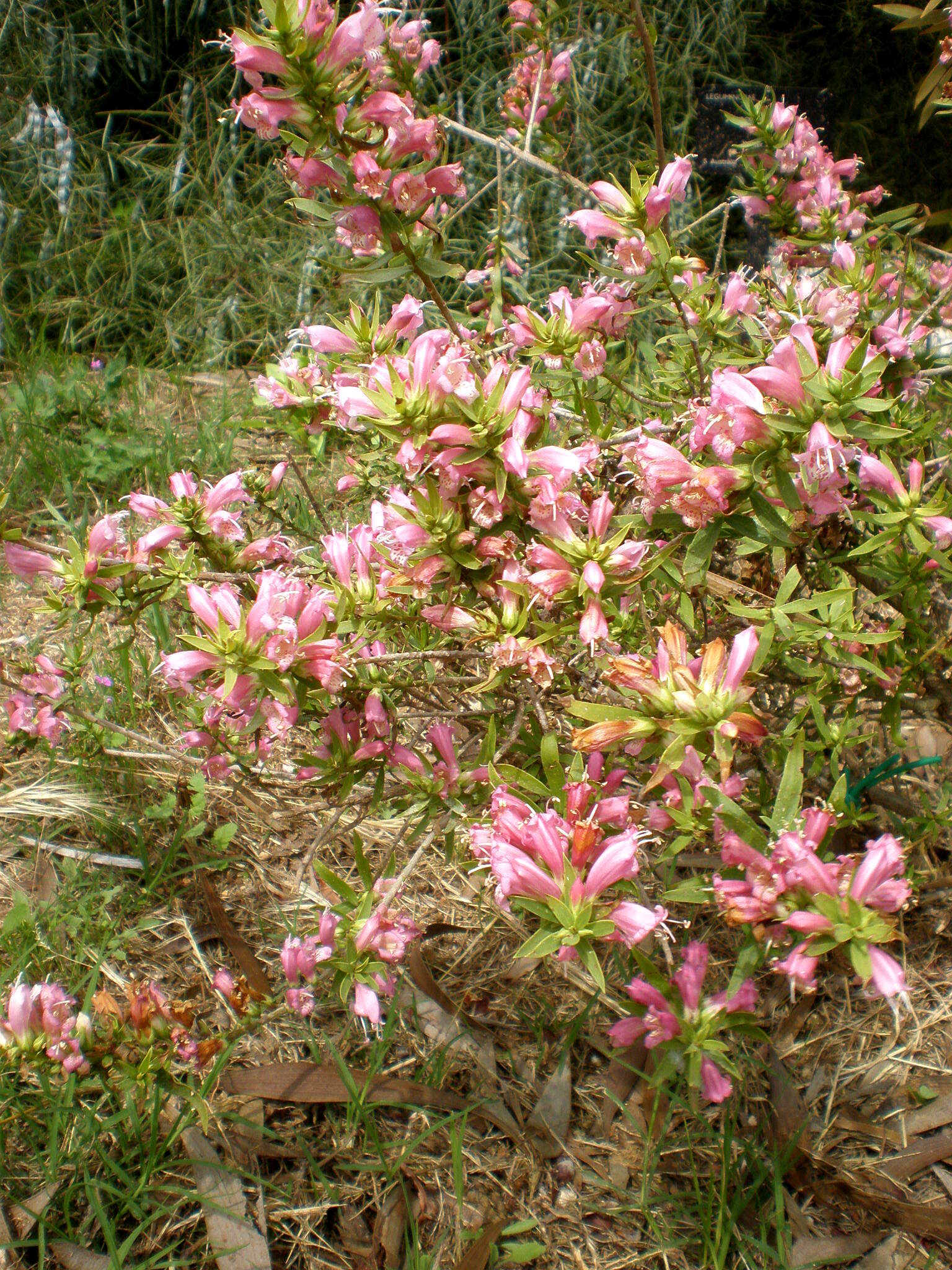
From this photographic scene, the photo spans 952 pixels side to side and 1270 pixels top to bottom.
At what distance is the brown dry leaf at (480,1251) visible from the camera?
1.33m

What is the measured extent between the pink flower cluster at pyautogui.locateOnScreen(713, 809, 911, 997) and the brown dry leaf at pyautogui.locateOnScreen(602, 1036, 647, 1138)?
63 centimetres

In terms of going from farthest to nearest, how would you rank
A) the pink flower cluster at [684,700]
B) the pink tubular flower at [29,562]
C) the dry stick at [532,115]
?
the dry stick at [532,115], the pink tubular flower at [29,562], the pink flower cluster at [684,700]

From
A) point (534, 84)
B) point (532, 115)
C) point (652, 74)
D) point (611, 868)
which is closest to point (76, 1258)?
point (611, 868)

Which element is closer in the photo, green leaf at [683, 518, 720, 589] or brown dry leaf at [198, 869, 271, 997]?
green leaf at [683, 518, 720, 589]

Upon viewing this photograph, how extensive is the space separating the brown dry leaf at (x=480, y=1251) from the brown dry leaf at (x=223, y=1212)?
0.29 meters

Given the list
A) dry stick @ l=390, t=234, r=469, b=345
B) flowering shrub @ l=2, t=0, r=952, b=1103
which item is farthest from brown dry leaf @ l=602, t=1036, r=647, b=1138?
dry stick @ l=390, t=234, r=469, b=345

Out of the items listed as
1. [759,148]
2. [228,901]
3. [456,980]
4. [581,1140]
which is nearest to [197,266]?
[759,148]

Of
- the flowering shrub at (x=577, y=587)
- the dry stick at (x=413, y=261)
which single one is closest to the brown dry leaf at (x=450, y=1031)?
the flowering shrub at (x=577, y=587)

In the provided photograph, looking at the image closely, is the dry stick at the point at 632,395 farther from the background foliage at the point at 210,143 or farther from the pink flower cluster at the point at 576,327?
the background foliage at the point at 210,143

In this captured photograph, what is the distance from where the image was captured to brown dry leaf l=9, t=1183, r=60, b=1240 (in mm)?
1373

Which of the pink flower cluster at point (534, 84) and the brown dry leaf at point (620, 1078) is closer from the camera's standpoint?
the brown dry leaf at point (620, 1078)

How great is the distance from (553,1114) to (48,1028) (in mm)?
829

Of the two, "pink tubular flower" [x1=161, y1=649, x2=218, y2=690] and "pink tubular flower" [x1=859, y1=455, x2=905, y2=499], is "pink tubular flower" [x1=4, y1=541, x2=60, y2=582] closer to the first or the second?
"pink tubular flower" [x1=161, y1=649, x2=218, y2=690]

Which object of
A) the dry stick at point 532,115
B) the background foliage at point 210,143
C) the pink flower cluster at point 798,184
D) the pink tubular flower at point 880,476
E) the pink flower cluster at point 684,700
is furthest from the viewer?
the background foliage at point 210,143
